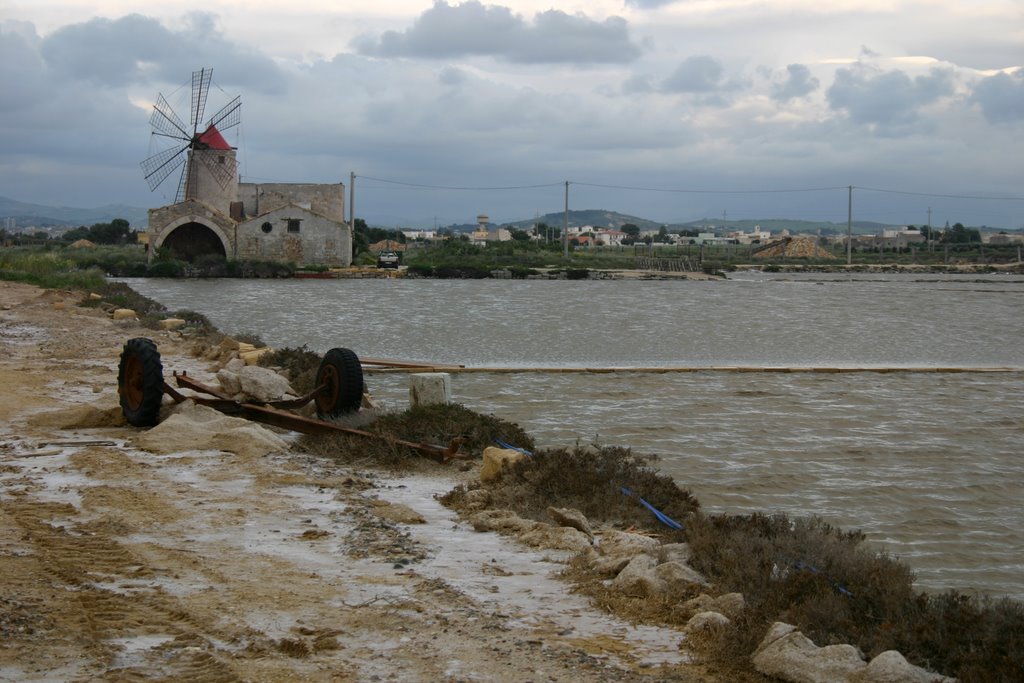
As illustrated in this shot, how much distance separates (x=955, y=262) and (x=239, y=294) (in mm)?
63055

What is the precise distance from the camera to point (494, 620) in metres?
4.29

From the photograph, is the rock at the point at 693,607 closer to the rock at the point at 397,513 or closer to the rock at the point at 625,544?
the rock at the point at 625,544

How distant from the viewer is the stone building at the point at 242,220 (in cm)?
5081

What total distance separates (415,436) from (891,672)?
498 cm

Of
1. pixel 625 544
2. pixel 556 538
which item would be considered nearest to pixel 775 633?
pixel 625 544

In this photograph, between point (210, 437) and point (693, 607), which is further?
point (210, 437)

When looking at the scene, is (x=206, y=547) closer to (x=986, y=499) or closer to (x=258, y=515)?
(x=258, y=515)

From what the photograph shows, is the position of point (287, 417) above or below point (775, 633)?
above

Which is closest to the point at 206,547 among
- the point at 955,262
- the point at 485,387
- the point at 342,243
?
the point at 485,387

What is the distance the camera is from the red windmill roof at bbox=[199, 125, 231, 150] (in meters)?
54.0

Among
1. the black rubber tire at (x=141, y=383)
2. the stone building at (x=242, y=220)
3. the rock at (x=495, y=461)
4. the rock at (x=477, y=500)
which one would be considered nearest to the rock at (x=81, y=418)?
the black rubber tire at (x=141, y=383)

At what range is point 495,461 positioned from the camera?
272 inches

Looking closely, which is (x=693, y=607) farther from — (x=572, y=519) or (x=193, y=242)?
(x=193, y=242)

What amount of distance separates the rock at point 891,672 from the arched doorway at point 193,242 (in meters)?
51.1
